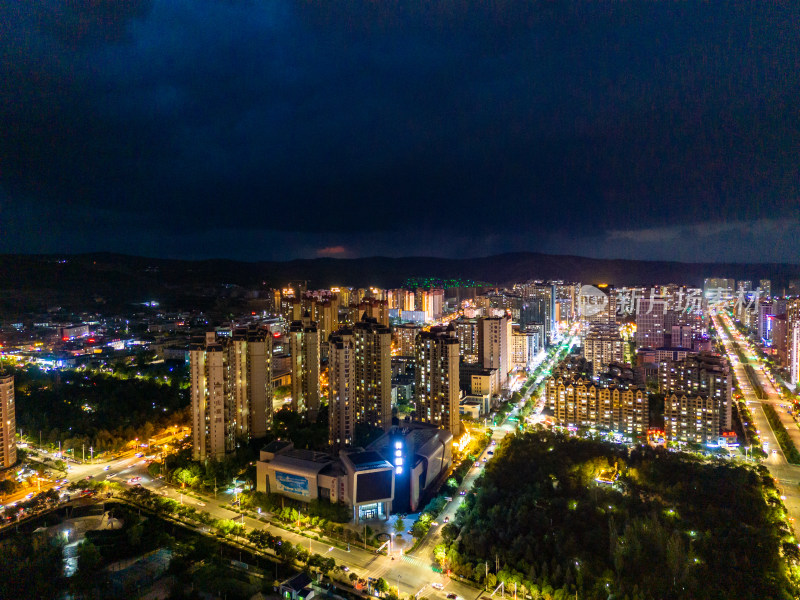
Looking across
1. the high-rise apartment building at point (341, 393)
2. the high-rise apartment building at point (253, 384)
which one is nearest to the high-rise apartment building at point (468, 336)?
the high-rise apartment building at point (341, 393)

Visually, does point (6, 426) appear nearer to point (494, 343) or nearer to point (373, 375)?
point (373, 375)

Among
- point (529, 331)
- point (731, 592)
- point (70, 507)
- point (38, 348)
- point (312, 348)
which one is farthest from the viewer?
point (529, 331)

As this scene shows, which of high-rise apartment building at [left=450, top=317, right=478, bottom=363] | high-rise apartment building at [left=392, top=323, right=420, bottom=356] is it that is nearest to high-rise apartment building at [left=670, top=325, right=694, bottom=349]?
high-rise apartment building at [left=450, top=317, right=478, bottom=363]

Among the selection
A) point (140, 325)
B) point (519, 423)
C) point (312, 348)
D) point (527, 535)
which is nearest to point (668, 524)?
point (527, 535)

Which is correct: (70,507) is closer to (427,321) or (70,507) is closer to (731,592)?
(731,592)

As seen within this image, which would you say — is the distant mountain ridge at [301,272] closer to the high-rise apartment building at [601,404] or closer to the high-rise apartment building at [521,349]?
the high-rise apartment building at [521,349]

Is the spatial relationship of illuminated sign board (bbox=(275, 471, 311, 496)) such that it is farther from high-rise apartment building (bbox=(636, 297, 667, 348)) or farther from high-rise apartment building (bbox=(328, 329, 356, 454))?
high-rise apartment building (bbox=(636, 297, 667, 348))
